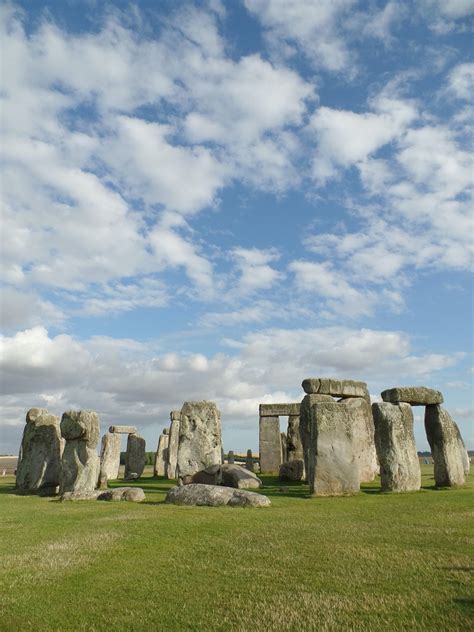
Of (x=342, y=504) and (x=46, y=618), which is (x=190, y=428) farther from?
(x=46, y=618)

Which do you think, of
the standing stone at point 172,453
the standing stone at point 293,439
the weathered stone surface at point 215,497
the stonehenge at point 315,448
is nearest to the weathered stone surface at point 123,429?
the standing stone at point 172,453

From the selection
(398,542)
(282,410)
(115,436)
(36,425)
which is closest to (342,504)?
(398,542)

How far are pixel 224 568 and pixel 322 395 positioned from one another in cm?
1307

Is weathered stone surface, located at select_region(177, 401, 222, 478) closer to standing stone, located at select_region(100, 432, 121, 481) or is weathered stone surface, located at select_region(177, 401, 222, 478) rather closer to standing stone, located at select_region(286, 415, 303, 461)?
Result: standing stone, located at select_region(286, 415, 303, 461)

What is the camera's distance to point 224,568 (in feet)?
19.0

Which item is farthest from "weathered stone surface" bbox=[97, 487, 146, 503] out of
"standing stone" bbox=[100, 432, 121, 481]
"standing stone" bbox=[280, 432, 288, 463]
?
"standing stone" bbox=[280, 432, 288, 463]

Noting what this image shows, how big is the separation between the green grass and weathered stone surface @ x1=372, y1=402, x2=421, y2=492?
3599mm

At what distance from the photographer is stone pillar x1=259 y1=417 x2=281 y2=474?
2403 cm

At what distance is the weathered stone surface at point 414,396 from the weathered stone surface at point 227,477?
16.1ft

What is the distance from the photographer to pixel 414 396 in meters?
14.9

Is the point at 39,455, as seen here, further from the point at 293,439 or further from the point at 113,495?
the point at 293,439

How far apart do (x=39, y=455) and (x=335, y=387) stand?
1078 cm

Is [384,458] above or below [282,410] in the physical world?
below

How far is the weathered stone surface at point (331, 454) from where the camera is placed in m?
13.0
